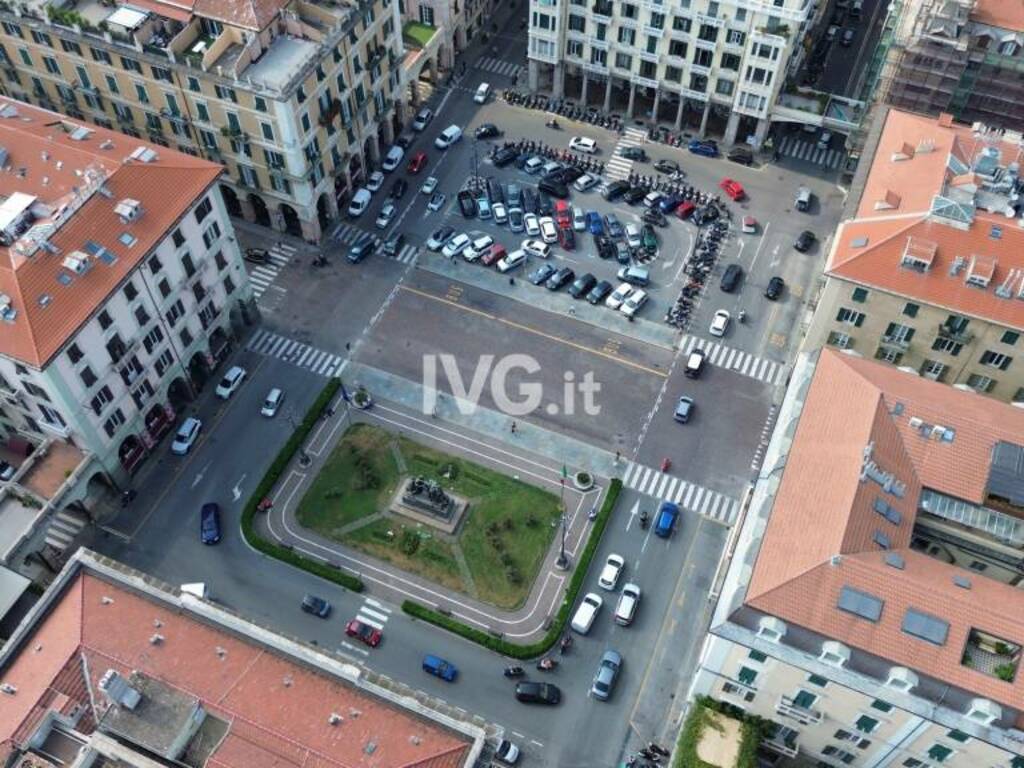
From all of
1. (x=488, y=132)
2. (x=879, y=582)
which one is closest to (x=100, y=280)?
(x=488, y=132)

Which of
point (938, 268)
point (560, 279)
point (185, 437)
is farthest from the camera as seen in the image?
point (560, 279)

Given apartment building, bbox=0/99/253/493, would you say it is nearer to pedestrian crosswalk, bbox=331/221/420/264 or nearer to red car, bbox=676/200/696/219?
pedestrian crosswalk, bbox=331/221/420/264

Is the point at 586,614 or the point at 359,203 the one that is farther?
the point at 359,203

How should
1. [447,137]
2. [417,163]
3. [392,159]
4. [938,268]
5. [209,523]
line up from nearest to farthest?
[938,268] → [209,523] → [417,163] → [392,159] → [447,137]

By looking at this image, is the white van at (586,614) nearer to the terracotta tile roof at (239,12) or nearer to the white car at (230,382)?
the white car at (230,382)

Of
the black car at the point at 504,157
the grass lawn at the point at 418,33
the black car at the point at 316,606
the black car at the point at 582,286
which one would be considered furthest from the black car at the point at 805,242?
the black car at the point at 316,606

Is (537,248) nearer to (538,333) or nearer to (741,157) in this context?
(538,333)
